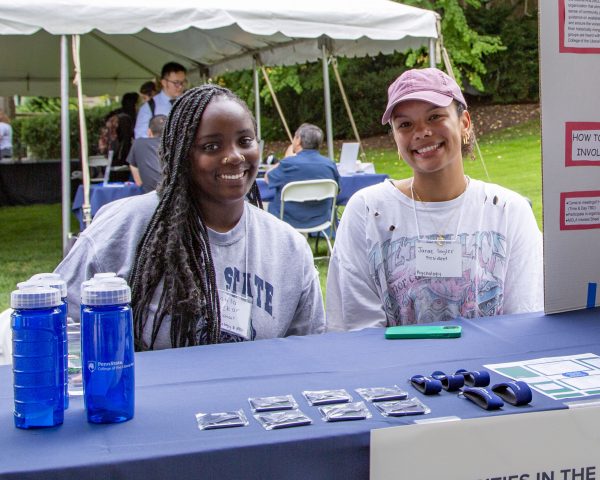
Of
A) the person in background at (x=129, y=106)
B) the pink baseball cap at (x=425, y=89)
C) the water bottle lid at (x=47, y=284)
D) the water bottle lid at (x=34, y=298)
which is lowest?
the water bottle lid at (x=34, y=298)

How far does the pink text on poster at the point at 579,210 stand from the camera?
2164 millimetres

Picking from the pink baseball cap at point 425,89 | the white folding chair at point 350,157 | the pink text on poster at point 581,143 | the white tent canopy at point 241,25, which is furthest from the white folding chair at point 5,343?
the white folding chair at point 350,157

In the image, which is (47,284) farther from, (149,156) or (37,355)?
(149,156)

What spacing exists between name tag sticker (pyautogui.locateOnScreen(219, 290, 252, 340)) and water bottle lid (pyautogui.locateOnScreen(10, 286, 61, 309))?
864mm

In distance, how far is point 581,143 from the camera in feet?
7.06

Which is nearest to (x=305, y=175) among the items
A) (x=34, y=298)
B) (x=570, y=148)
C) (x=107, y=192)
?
(x=107, y=192)

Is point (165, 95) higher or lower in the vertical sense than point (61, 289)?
higher

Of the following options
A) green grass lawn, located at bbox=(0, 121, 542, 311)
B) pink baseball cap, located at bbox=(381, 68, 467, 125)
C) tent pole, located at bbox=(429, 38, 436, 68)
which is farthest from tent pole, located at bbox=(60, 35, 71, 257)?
pink baseball cap, located at bbox=(381, 68, 467, 125)

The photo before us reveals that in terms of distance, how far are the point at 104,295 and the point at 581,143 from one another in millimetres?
1377

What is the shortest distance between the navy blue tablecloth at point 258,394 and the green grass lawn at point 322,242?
4.52m

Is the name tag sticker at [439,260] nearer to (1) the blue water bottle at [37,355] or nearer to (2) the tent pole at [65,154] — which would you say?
(1) the blue water bottle at [37,355]

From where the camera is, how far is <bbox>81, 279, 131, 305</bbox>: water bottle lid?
132cm

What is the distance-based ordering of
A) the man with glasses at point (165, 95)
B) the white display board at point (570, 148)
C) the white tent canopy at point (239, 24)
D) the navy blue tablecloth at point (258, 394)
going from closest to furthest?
the navy blue tablecloth at point (258, 394), the white display board at point (570, 148), the white tent canopy at point (239, 24), the man with glasses at point (165, 95)

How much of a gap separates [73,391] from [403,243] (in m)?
1.22
